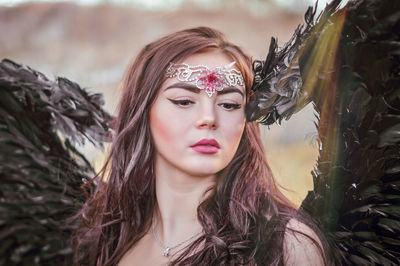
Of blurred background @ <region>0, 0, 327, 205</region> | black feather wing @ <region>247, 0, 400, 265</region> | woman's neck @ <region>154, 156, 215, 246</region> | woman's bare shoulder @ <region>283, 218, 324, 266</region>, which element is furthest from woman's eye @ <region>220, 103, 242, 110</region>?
blurred background @ <region>0, 0, 327, 205</region>

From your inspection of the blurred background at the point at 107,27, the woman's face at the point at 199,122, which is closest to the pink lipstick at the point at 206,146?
the woman's face at the point at 199,122

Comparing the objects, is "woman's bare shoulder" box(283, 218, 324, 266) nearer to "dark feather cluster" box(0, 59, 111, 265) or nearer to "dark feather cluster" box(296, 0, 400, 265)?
"dark feather cluster" box(296, 0, 400, 265)

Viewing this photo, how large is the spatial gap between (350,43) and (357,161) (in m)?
0.35

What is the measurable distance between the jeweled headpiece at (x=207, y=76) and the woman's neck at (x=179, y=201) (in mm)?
341

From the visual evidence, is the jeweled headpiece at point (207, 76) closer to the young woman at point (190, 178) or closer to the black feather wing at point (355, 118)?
the young woman at point (190, 178)

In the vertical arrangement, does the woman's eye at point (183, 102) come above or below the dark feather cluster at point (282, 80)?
below

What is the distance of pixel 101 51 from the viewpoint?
690 centimetres

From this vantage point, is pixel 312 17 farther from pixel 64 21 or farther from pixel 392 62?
pixel 64 21

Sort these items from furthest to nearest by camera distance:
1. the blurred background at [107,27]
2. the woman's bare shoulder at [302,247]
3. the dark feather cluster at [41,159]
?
the blurred background at [107,27] < the dark feather cluster at [41,159] < the woman's bare shoulder at [302,247]

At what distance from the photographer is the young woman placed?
4.05ft

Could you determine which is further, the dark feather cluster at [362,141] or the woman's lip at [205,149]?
the woman's lip at [205,149]

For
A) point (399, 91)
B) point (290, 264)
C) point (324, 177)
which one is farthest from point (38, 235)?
point (399, 91)

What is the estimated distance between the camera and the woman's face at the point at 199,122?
1.28 meters

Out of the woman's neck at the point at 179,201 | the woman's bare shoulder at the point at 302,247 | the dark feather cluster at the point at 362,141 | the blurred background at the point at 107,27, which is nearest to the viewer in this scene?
the dark feather cluster at the point at 362,141
